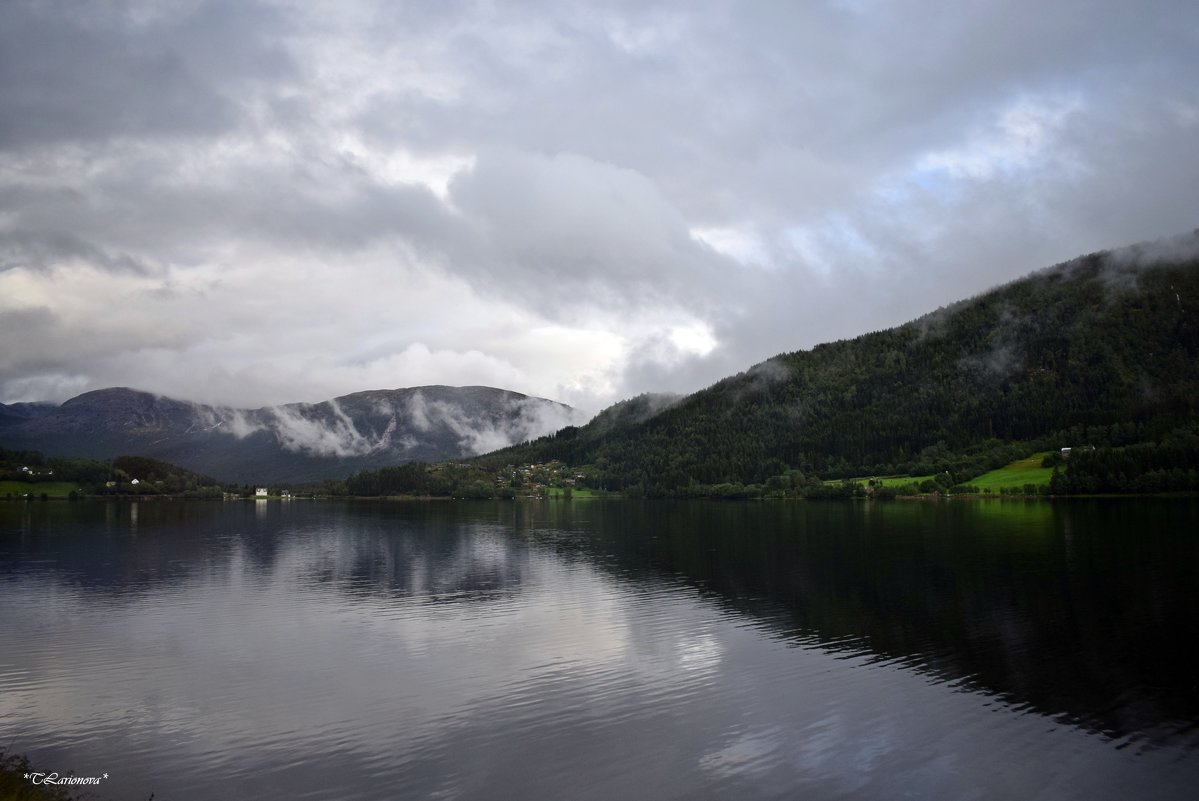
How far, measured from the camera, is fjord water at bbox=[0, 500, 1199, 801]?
22.9 meters

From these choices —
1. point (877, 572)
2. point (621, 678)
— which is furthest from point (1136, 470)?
point (621, 678)

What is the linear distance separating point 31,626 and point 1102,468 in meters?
201

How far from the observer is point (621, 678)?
110 feet

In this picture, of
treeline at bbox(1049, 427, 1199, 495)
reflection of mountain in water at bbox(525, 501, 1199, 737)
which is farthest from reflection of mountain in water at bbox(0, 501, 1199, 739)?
treeline at bbox(1049, 427, 1199, 495)

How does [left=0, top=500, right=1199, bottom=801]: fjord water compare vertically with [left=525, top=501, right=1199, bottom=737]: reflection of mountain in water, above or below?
above

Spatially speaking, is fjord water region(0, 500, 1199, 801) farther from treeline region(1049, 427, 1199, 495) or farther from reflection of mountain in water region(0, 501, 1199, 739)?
treeline region(1049, 427, 1199, 495)

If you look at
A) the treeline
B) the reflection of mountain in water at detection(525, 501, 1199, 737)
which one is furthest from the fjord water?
the treeline

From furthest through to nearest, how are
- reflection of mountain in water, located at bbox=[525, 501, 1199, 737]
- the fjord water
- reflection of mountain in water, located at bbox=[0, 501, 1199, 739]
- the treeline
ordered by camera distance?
the treeline → reflection of mountain in water, located at bbox=[0, 501, 1199, 739] → reflection of mountain in water, located at bbox=[525, 501, 1199, 737] → the fjord water

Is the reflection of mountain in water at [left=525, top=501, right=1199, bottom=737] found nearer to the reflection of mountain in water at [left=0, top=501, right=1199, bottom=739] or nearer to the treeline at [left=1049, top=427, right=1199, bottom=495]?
the reflection of mountain in water at [left=0, top=501, right=1199, bottom=739]

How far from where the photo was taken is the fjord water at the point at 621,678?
22891mm

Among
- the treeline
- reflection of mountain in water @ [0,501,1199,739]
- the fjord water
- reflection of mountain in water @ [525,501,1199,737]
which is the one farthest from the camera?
the treeline

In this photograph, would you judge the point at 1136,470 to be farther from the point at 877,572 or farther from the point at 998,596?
the point at 998,596

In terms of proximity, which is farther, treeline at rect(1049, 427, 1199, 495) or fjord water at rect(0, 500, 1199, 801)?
treeline at rect(1049, 427, 1199, 495)

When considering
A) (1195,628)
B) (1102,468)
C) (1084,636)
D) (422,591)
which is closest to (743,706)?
(1084,636)
